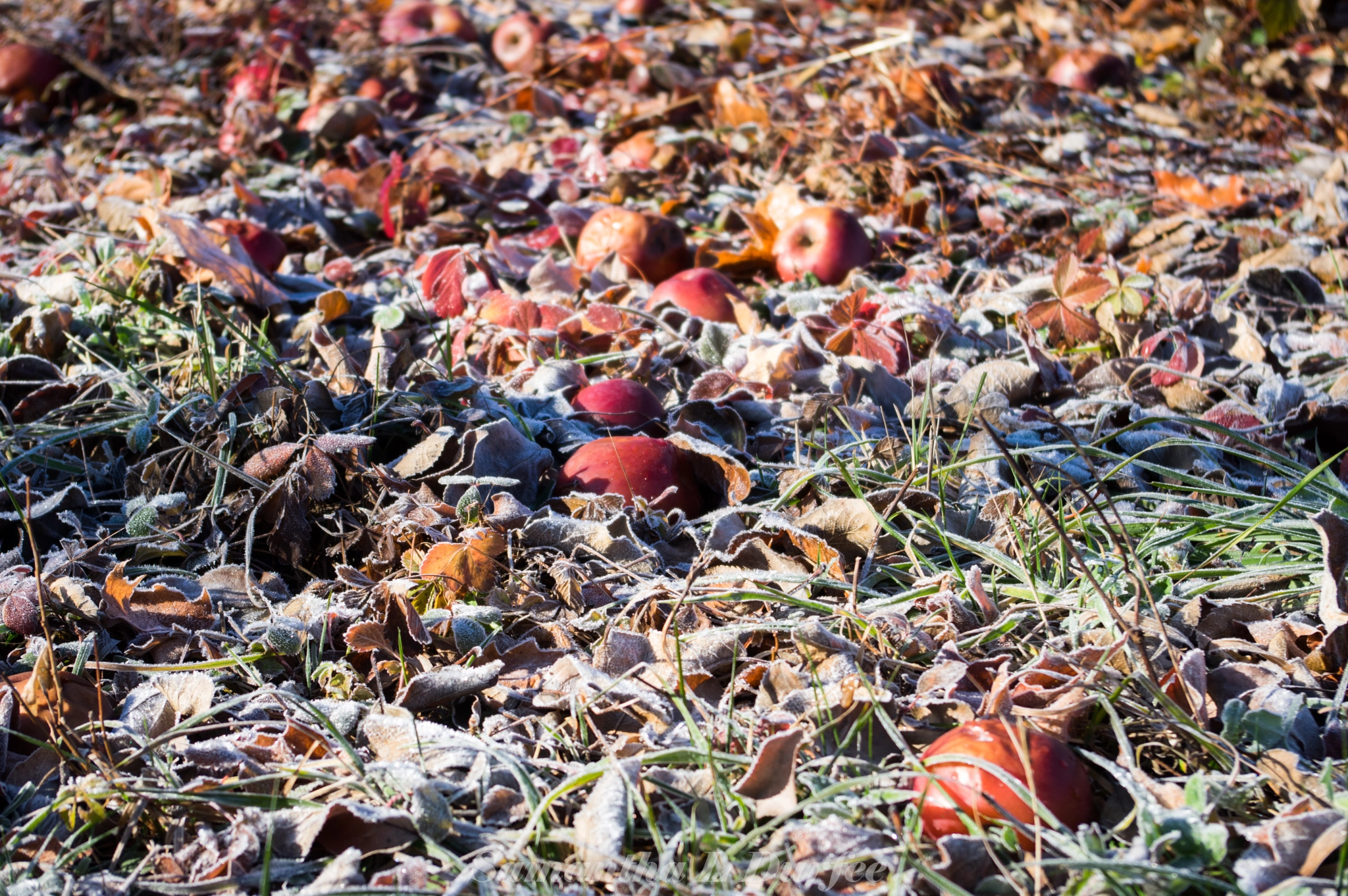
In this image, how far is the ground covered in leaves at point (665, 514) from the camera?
1.04m

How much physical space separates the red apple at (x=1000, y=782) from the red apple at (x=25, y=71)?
4811 millimetres

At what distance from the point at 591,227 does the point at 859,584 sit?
1694 millimetres

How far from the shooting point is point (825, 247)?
2.78 meters

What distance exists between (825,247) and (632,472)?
1.32m

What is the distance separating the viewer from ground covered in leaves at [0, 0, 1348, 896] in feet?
3.41

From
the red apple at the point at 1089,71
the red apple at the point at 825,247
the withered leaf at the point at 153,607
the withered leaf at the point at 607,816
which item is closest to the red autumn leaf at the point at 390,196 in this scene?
the red apple at the point at 825,247

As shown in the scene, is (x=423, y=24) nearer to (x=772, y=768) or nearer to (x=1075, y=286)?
(x=1075, y=286)

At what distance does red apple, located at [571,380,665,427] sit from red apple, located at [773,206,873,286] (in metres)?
1.00

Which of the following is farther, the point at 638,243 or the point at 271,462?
the point at 638,243

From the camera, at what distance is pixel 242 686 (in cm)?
136

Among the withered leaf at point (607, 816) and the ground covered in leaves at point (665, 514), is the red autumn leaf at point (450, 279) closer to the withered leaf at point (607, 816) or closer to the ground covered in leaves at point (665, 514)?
the ground covered in leaves at point (665, 514)

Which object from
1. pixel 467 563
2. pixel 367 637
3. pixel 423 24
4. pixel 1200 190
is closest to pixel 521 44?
pixel 423 24

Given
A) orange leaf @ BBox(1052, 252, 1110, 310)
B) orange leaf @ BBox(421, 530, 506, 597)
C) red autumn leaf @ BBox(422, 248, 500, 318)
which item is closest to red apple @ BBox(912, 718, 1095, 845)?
orange leaf @ BBox(421, 530, 506, 597)

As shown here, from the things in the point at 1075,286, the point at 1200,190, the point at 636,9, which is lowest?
the point at 1200,190
